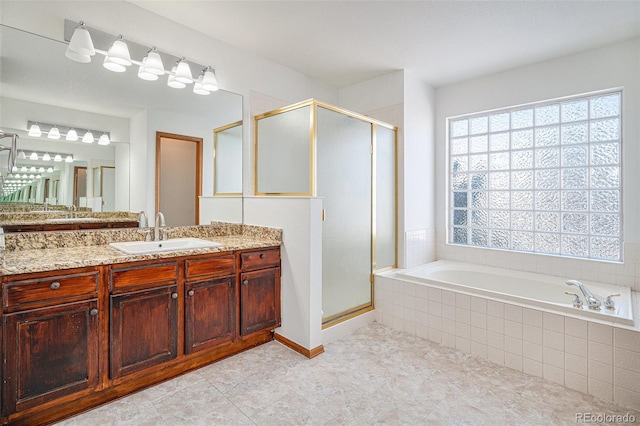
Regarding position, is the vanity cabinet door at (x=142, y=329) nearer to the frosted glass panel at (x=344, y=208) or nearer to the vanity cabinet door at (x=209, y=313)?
the vanity cabinet door at (x=209, y=313)

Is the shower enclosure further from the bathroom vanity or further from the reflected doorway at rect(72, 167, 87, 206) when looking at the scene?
the reflected doorway at rect(72, 167, 87, 206)

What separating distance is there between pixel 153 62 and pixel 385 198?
231 centimetres

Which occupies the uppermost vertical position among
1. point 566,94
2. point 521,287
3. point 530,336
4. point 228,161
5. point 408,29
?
point 408,29

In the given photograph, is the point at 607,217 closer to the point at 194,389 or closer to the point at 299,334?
the point at 299,334

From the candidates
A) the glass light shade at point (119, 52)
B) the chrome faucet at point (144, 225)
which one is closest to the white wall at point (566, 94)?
the chrome faucet at point (144, 225)

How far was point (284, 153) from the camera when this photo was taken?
2732 millimetres

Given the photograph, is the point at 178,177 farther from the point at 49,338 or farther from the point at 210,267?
the point at 49,338

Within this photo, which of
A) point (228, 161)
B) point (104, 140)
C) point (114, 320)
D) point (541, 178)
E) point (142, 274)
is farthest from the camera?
point (541, 178)

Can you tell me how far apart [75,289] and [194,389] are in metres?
0.90

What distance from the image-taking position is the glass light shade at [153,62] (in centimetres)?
225

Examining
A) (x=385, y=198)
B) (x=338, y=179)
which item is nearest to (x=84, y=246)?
(x=338, y=179)

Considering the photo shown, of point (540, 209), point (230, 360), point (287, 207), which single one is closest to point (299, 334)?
point (230, 360)

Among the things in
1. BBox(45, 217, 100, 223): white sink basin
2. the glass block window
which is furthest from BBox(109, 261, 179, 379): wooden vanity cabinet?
the glass block window

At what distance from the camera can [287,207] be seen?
253 centimetres
